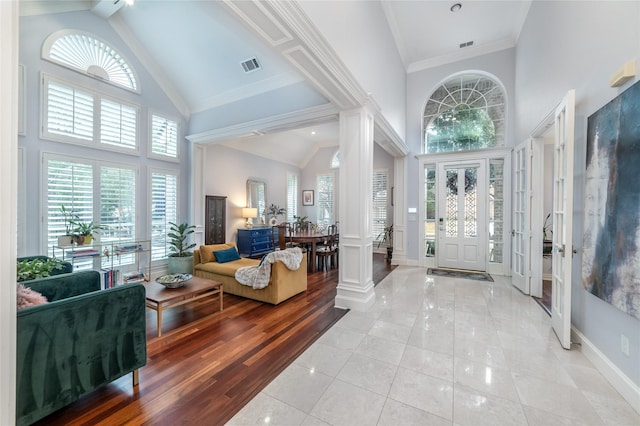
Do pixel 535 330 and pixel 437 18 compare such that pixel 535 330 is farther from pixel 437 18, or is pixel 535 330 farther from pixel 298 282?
pixel 437 18

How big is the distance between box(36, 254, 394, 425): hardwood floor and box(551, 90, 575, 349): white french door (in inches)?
88.3

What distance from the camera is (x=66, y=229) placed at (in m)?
3.79

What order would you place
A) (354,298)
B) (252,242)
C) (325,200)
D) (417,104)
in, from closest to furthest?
(354,298), (417,104), (252,242), (325,200)

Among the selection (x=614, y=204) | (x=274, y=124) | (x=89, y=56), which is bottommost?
(x=614, y=204)

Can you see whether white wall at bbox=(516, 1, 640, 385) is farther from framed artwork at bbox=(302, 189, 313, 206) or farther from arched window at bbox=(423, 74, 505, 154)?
framed artwork at bbox=(302, 189, 313, 206)

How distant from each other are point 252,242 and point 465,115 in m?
5.89

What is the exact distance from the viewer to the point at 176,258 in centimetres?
478

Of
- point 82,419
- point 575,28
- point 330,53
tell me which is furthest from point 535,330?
point 82,419

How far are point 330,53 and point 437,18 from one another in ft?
11.3

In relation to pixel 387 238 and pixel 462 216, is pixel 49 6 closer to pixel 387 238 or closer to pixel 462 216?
pixel 462 216

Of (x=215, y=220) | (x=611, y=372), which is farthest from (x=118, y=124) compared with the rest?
(x=611, y=372)

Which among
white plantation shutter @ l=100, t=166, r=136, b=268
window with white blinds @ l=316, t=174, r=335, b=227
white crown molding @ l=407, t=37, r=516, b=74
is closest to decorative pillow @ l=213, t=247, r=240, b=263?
white plantation shutter @ l=100, t=166, r=136, b=268

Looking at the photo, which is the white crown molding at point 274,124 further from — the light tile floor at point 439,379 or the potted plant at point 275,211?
the potted plant at point 275,211

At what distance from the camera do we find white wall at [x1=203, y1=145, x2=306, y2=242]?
630 centimetres
